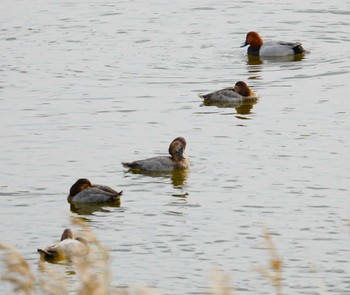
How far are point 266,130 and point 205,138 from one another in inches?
42.9

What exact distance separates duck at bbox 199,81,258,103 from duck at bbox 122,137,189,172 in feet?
13.4

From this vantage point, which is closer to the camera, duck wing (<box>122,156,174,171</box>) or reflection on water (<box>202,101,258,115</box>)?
duck wing (<box>122,156,174,171</box>)

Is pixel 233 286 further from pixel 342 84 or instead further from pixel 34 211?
pixel 342 84

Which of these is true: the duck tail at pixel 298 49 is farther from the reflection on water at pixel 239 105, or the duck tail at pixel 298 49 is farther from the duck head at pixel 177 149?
the duck head at pixel 177 149

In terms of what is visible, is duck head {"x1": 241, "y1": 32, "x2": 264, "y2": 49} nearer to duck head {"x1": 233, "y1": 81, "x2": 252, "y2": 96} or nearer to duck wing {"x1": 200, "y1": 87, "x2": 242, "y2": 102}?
duck head {"x1": 233, "y1": 81, "x2": 252, "y2": 96}

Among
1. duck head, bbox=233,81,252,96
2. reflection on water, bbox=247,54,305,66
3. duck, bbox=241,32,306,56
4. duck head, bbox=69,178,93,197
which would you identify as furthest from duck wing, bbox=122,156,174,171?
duck, bbox=241,32,306,56

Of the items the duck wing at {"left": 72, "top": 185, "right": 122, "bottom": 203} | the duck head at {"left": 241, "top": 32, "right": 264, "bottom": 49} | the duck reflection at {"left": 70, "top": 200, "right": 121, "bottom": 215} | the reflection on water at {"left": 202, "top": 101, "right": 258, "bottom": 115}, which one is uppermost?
the duck head at {"left": 241, "top": 32, "right": 264, "bottom": 49}

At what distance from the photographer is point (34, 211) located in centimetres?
1361

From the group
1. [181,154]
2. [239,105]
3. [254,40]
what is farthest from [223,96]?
[254,40]

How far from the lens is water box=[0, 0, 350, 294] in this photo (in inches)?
469

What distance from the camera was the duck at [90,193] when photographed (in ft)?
45.9

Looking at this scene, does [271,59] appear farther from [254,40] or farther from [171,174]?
[171,174]

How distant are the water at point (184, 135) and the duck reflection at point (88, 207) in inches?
2.2

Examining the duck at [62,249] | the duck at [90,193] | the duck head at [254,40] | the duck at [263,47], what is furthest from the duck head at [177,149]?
the duck head at [254,40]
